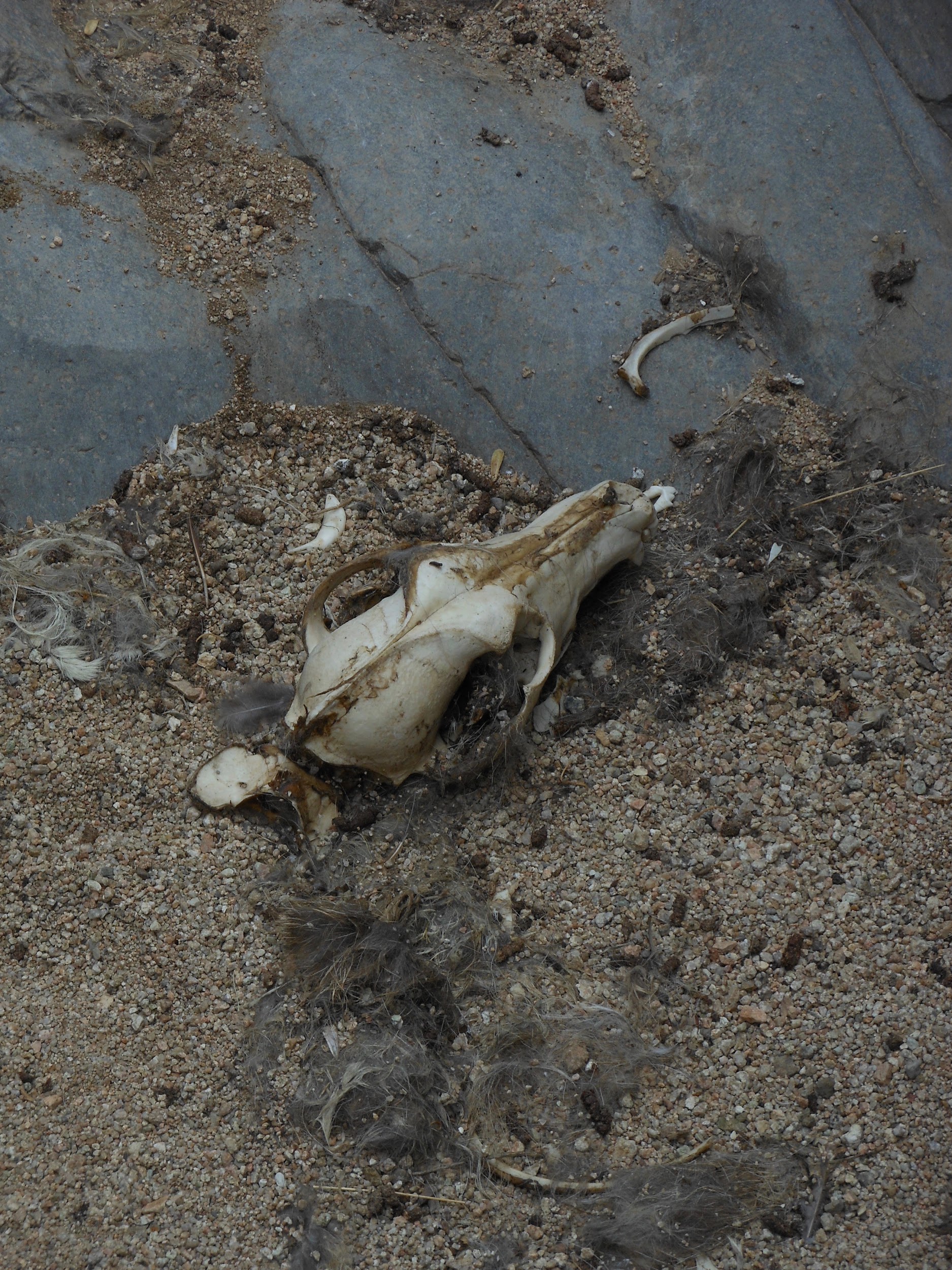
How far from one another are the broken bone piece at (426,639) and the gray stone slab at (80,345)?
1.38m

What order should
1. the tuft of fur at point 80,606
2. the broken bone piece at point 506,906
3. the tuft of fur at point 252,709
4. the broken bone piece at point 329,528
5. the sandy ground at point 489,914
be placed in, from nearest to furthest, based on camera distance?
the sandy ground at point 489,914 → the broken bone piece at point 506,906 → the tuft of fur at point 252,709 → the tuft of fur at point 80,606 → the broken bone piece at point 329,528

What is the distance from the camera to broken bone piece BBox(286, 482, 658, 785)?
360 cm

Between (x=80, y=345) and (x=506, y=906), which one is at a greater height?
(x=80, y=345)

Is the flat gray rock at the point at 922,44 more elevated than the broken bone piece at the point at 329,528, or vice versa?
the flat gray rock at the point at 922,44

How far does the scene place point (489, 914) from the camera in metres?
3.75

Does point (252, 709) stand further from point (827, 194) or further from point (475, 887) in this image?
point (827, 194)

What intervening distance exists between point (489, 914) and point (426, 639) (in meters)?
1.09

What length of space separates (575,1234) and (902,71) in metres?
5.23

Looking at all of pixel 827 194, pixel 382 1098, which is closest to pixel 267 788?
pixel 382 1098

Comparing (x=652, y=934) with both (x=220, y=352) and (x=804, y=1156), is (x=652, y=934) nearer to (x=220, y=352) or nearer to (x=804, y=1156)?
(x=804, y=1156)

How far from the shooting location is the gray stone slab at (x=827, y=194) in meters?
4.56

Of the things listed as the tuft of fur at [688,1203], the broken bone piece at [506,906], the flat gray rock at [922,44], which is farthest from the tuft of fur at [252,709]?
the flat gray rock at [922,44]

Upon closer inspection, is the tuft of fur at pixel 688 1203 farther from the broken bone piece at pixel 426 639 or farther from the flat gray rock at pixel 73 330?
the flat gray rock at pixel 73 330

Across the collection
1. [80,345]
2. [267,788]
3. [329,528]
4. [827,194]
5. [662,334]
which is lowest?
[267,788]
